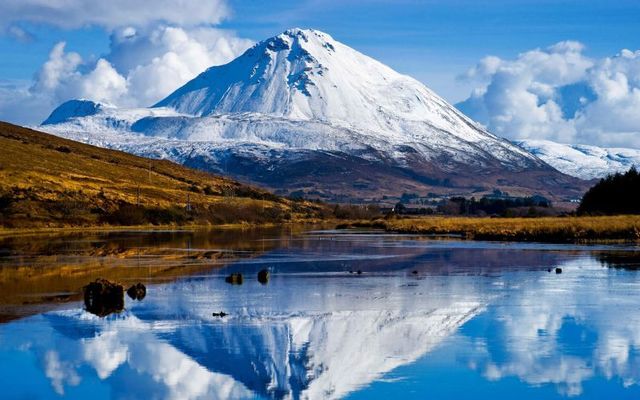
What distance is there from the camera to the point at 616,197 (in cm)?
11875

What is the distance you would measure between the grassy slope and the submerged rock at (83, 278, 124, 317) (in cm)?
7008

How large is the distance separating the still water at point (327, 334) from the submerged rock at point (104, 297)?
2.02 feet

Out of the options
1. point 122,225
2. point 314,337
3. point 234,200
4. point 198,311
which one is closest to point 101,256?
point 198,311

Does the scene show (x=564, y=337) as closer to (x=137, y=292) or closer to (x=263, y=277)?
(x=137, y=292)

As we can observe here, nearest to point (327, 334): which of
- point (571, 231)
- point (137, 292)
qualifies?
point (137, 292)

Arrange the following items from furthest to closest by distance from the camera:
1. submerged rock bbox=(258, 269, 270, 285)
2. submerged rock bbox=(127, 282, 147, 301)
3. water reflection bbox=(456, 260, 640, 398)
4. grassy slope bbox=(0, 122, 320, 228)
A: grassy slope bbox=(0, 122, 320, 228) < submerged rock bbox=(258, 269, 270, 285) < submerged rock bbox=(127, 282, 147, 301) < water reflection bbox=(456, 260, 640, 398)

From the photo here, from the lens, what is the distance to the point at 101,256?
60.3 meters

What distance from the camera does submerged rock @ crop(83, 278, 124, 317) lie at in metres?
34.6

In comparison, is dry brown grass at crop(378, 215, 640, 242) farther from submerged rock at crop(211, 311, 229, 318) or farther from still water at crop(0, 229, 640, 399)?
submerged rock at crop(211, 311, 229, 318)

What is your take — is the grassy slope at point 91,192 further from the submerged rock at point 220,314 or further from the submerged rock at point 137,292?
the submerged rock at point 220,314

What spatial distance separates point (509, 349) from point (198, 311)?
38.1ft

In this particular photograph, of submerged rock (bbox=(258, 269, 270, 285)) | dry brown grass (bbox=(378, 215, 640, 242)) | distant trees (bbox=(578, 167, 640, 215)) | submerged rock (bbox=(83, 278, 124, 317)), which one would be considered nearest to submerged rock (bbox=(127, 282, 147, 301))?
submerged rock (bbox=(83, 278, 124, 317))

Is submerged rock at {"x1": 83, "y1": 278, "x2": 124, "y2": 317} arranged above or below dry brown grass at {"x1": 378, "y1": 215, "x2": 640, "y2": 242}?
below

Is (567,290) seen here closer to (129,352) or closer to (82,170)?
(129,352)
